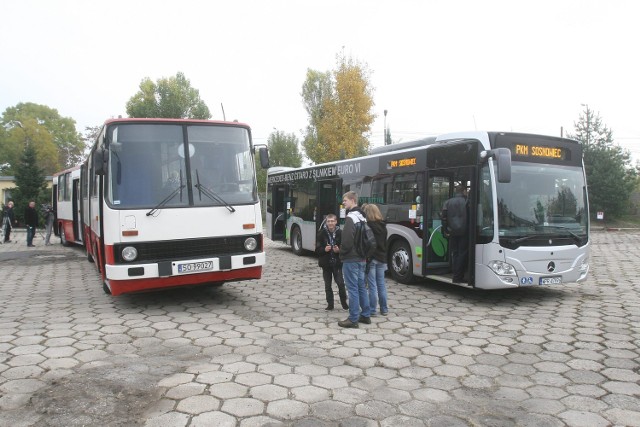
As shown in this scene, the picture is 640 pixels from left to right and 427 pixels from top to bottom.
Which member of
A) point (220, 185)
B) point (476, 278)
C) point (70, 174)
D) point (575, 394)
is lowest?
point (575, 394)

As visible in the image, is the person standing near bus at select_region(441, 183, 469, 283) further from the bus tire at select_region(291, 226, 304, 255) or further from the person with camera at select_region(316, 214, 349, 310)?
the bus tire at select_region(291, 226, 304, 255)

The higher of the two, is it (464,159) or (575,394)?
(464,159)

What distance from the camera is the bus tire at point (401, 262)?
31.2 ft

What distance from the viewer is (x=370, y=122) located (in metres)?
31.4

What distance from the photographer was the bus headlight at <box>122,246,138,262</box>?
21.9 feet

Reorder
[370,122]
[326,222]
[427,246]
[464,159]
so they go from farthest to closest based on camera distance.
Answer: [370,122]
[427,246]
[464,159]
[326,222]

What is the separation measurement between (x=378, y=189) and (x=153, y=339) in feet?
20.2

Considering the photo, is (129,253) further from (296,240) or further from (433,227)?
(296,240)

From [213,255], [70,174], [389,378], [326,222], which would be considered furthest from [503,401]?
[70,174]

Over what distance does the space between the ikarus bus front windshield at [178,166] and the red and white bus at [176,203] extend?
0.04 feet

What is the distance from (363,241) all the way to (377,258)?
0.59m

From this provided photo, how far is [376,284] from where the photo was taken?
23.5 ft

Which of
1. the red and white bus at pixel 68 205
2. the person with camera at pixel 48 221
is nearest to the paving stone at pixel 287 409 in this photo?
the red and white bus at pixel 68 205

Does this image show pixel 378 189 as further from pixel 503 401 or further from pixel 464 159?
pixel 503 401
